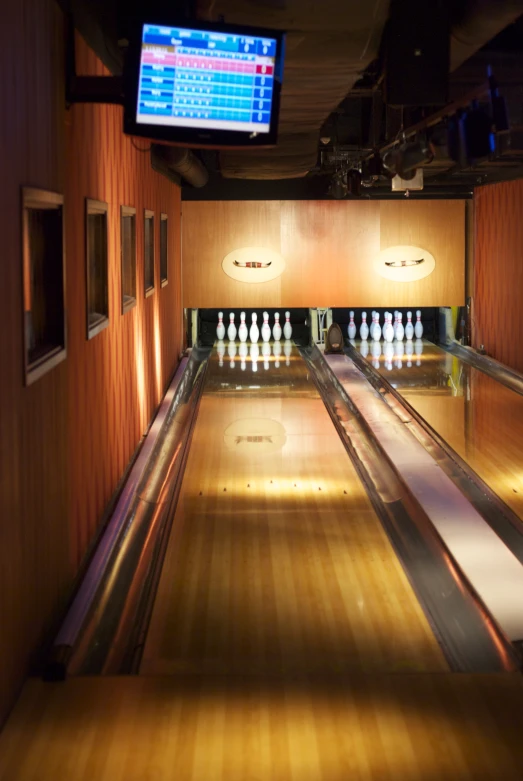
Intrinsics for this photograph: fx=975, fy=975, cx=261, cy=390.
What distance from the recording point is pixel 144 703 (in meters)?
2.86

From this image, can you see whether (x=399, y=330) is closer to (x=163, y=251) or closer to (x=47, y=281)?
(x=163, y=251)

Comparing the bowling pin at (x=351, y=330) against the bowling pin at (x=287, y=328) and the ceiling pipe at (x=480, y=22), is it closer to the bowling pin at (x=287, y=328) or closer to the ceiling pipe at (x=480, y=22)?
the bowling pin at (x=287, y=328)

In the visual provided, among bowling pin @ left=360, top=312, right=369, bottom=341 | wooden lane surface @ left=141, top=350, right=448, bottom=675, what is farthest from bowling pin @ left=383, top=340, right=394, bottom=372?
wooden lane surface @ left=141, top=350, right=448, bottom=675

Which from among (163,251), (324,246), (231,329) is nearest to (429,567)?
(163,251)

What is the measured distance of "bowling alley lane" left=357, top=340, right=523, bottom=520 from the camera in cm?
565

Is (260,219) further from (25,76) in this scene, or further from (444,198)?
(25,76)

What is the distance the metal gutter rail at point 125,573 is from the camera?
324cm

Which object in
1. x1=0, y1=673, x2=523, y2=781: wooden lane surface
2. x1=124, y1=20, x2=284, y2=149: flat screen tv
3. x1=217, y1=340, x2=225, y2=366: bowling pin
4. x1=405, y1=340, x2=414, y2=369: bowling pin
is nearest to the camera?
x1=0, y1=673, x2=523, y2=781: wooden lane surface

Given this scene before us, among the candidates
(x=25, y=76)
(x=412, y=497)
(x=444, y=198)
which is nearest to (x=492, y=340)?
(x=444, y=198)

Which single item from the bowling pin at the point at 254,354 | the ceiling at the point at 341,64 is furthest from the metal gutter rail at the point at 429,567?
the bowling pin at the point at 254,354

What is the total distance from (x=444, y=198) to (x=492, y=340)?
188cm

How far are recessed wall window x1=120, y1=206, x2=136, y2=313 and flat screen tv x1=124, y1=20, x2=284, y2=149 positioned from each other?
96.4 inches

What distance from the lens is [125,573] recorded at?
160 inches

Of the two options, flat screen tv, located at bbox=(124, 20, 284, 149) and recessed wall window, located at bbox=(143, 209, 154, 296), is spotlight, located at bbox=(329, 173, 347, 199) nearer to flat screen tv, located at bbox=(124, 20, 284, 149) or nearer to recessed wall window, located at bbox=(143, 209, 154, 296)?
recessed wall window, located at bbox=(143, 209, 154, 296)
